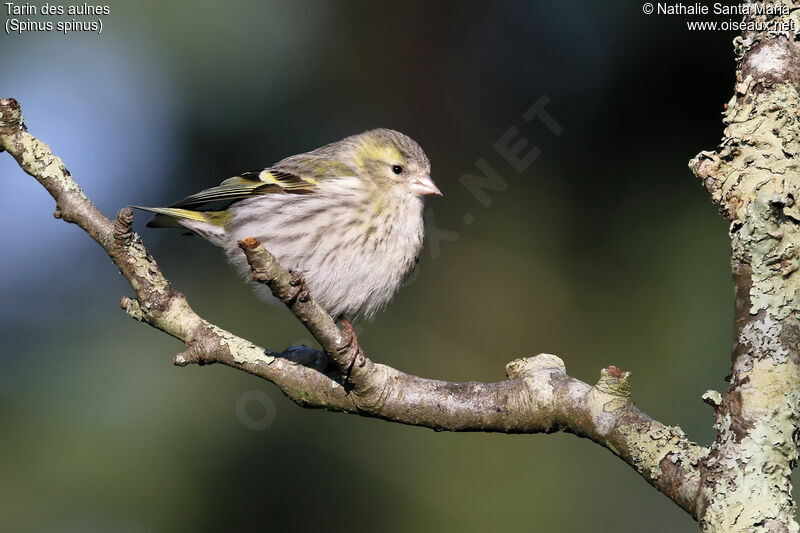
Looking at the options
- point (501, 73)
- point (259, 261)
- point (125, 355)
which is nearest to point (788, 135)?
point (259, 261)

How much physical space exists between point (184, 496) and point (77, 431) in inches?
31.0

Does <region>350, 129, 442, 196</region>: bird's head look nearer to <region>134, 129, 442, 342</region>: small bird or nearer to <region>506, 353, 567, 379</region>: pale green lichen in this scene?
<region>134, 129, 442, 342</region>: small bird

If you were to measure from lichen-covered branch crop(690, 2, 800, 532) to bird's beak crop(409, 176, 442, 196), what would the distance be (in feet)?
7.93

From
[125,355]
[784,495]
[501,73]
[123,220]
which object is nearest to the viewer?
[784,495]

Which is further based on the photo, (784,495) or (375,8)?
(375,8)

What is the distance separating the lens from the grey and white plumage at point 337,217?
4930 millimetres

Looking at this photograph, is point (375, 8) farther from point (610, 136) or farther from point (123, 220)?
point (123, 220)

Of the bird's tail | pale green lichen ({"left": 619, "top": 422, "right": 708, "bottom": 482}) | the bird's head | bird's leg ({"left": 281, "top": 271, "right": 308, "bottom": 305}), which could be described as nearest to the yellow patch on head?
the bird's head

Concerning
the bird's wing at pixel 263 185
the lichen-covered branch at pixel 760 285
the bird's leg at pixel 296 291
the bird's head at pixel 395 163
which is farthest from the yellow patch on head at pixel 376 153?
the lichen-covered branch at pixel 760 285

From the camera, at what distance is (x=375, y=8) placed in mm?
7023

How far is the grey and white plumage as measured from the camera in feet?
16.2

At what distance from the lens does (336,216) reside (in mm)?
5090

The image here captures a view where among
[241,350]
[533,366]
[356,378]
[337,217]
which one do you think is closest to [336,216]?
[337,217]

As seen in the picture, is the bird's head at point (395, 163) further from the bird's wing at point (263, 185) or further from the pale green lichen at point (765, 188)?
the pale green lichen at point (765, 188)
